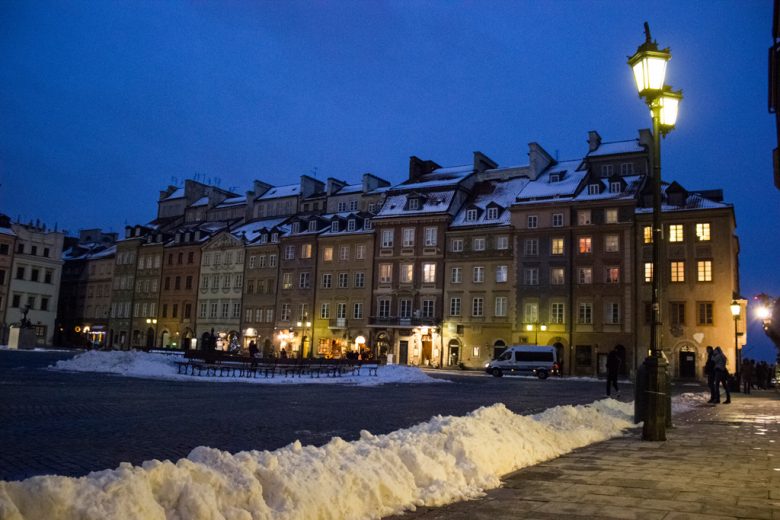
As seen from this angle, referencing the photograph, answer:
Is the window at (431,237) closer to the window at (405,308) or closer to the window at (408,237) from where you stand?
the window at (408,237)

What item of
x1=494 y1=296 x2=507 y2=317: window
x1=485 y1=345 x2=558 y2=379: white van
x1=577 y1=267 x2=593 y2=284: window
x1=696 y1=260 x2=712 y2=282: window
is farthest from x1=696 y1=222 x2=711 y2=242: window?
x1=494 y1=296 x2=507 y2=317: window

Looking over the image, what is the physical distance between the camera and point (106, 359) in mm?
30016

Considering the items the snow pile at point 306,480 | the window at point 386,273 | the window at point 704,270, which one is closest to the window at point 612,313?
the window at point 704,270

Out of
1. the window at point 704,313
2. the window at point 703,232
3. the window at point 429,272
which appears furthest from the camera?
the window at point 429,272

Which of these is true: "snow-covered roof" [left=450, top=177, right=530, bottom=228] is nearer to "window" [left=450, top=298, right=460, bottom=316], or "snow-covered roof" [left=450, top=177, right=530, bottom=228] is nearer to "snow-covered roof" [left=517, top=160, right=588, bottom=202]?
"snow-covered roof" [left=517, top=160, right=588, bottom=202]

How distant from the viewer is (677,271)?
49219mm

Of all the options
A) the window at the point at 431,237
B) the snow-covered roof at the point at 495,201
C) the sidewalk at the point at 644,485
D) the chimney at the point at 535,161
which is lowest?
the sidewalk at the point at 644,485

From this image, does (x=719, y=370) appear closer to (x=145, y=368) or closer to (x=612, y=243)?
(x=145, y=368)

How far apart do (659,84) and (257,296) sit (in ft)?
199

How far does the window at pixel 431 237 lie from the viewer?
2338 inches

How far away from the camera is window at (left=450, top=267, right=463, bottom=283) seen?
57781 millimetres

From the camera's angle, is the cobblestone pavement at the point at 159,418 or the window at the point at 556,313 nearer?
the cobblestone pavement at the point at 159,418

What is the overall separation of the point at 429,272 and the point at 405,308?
3.79 m

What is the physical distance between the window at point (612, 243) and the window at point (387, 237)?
18915 millimetres
